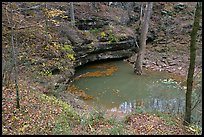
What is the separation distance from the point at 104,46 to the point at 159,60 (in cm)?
480

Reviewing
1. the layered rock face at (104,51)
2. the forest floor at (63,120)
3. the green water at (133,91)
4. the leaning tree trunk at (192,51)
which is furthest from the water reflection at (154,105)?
the layered rock face at (104,51)

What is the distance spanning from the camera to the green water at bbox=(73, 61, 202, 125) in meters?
14.1

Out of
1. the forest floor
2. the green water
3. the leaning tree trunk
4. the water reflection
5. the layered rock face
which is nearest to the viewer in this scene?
the leaning tree trunk

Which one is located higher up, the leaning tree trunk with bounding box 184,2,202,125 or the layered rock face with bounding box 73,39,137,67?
the leaning tree trunk with bounding box 184,2,202,125

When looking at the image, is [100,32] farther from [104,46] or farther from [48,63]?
[48,63]

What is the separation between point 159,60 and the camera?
23.0 metres

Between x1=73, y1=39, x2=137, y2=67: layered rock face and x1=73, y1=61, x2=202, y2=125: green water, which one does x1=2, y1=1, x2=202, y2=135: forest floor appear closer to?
x1=73, y1=61, x2=202, y2=125: green water

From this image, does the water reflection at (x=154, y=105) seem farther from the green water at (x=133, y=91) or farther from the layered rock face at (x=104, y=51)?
the layered rock face at (x=104, y=51)

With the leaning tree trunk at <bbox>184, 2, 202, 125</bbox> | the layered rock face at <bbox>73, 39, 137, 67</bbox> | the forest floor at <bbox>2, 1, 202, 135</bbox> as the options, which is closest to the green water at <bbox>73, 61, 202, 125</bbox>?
the layered rock face at <bbox>73, 39, 137, 67</bbox>

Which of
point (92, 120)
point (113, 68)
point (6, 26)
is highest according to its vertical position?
point (6, 26)

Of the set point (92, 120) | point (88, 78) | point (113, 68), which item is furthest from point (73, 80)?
point (92, 120)

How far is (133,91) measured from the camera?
Result: 16844 millimetres

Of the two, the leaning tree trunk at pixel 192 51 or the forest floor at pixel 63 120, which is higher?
the leaning tree trunk at pixel 192 51

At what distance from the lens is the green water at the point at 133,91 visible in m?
14.1
